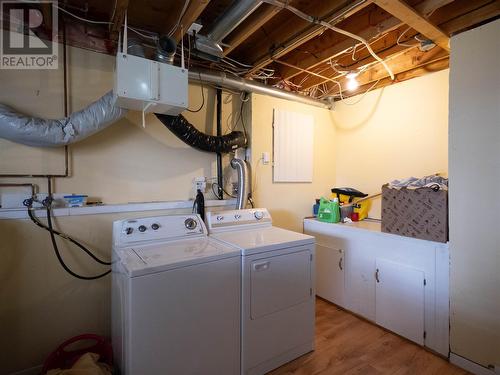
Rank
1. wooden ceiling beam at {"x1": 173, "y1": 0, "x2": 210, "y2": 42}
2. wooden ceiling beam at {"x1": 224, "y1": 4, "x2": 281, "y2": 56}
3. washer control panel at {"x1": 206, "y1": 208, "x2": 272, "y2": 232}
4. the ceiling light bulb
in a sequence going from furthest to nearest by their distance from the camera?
the ceiling light bulb
washer control panel at {"x1": 206, "y1": 208, "x2": 272, "y2": 232}
wooden ceiling beam at {"x1": 224, "y1": 4, "x2": 281, "y2": 56}
wooden ceiling beam at {"x1": 173, "y1": 0, "x2": 210, "y2": 42}

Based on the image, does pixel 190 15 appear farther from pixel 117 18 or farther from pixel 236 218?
pixel 236 218

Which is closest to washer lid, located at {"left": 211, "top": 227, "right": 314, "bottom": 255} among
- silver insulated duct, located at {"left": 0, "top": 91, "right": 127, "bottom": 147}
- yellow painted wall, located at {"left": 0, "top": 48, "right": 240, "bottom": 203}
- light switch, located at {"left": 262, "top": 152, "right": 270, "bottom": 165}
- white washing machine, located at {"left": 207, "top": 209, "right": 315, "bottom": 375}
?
white washing machine, located at {"left": 207, "top": 209, "right": 315, "bottom": 375}

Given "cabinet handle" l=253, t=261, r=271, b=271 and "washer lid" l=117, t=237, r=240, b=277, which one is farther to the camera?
"cabinet handle" l=253, t=261, r=271, b=271

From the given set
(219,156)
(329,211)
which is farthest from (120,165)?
(329,211)

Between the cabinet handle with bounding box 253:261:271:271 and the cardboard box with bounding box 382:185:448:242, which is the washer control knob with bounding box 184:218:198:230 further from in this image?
the cardboard box with bounding box 382:185:448:242

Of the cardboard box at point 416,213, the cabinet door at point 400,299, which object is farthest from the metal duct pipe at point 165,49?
the cabinet door at point 400,299

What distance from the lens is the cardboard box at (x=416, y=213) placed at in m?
1.76

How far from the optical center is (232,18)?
1.60 m

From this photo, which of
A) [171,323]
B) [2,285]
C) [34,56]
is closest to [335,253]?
[171,323]

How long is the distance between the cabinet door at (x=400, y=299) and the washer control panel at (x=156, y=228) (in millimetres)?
1568

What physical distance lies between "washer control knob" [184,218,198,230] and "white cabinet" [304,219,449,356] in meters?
1.37

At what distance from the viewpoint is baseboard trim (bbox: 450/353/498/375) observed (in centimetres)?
156

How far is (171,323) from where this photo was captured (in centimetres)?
130

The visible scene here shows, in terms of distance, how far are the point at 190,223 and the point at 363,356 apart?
1618mm
